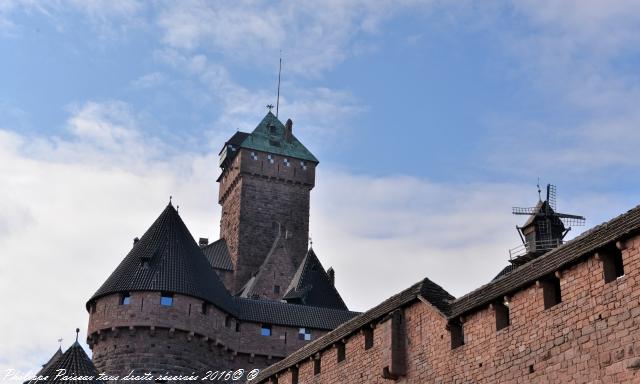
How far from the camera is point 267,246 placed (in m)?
50.2

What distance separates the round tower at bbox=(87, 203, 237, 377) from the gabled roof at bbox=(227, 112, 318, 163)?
19.0 m

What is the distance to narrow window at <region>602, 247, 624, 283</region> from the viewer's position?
1477 centimetres

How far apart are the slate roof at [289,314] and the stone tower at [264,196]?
10.7 m

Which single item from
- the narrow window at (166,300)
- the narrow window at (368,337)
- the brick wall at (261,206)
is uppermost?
the brick wall at (261,206)

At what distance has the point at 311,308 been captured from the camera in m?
38.2

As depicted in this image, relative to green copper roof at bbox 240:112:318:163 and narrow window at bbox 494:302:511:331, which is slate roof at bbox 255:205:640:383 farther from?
green copper roof at bbox 240:112:318:163

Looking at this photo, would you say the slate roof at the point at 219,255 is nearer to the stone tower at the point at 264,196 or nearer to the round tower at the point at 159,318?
the stone tower at the point at 264,196

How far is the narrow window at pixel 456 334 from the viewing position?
58.5 feet

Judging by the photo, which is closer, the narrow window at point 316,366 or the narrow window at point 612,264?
the narrow window at point 612,264

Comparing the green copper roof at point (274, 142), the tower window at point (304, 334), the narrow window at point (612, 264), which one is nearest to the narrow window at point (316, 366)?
the narrow window at point (612, 264)

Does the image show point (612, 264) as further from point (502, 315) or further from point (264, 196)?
point (264, 196)

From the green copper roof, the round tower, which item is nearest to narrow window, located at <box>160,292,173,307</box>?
the round tower

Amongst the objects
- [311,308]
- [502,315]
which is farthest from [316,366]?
[311,308]

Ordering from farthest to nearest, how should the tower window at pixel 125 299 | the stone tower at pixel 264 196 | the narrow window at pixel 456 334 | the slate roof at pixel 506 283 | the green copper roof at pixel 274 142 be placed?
the green copper roof at pixel 274 142, the stone tower at pixel 264 196, the tower window at pixel 125 299, the narrow window at pixel 456 334, the slate roof at pixel 506 283
